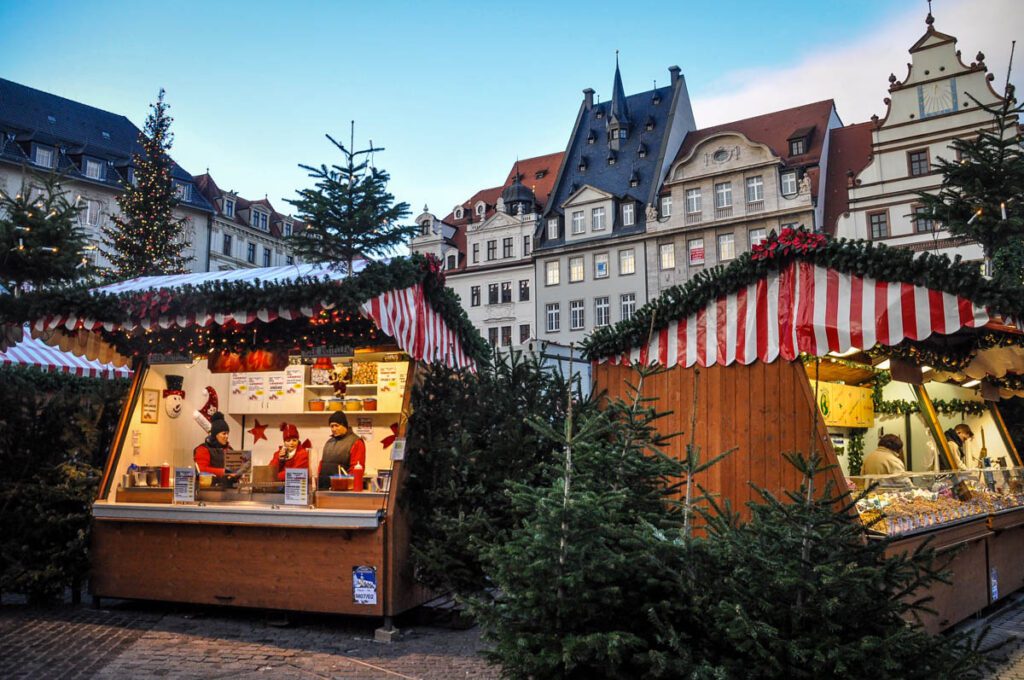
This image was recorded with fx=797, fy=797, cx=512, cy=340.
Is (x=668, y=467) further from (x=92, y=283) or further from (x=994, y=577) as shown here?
(x=92, y=283)

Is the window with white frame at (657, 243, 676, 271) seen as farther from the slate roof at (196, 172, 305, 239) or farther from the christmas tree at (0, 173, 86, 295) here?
the christmas tree at (0, 173, 86, 295)

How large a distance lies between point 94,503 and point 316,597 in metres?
2.65

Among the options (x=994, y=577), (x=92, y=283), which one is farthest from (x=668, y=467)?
(x=92, y=283)

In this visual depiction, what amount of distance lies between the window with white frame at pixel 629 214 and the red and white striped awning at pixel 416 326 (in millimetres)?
33283

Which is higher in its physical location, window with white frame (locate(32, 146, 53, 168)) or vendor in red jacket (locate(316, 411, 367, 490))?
window with white frame (locate(32, 146, 53, 168))

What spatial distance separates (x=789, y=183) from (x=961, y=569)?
30768 mm

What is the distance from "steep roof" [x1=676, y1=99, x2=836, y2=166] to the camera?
3716 cm

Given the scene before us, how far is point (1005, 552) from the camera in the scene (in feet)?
28.2

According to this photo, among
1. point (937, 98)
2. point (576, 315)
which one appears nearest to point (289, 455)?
point (937, 98)

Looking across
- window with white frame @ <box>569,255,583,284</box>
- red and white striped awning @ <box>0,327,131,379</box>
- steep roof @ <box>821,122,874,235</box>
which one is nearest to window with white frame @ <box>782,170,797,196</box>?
steep roof @ <box>821,122,874,235</box>

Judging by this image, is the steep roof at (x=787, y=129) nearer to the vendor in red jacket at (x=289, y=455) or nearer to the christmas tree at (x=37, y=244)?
the christmas tree at (x=37, y=244)

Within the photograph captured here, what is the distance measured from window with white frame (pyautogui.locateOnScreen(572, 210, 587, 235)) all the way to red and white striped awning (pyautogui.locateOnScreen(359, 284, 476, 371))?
34.0 meters

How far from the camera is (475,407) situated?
735 cm

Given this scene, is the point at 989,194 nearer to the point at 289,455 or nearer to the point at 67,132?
the point at 289,455
